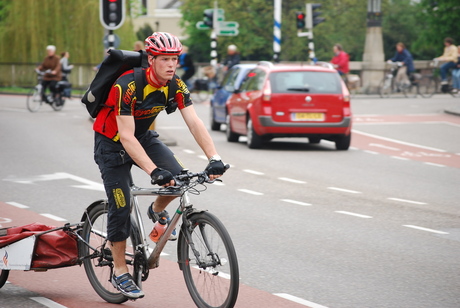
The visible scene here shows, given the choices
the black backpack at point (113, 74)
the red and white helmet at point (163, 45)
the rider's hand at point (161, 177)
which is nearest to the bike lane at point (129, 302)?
the rider's hand at point (161, 177)

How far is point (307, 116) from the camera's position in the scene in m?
17.1

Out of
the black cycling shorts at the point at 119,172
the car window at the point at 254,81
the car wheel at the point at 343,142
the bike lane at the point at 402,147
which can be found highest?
the black cycling shorts at the point at 119,172

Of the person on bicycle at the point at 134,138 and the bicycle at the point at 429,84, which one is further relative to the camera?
the bicycle at the point at 429,84

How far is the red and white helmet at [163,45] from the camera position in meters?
5.51

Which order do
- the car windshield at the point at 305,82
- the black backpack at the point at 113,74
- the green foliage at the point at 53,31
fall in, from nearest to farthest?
1. the black backpack at the point at 113,74
2. the car windshield at the point at 305,82
3. the green foliage at the point at 53,31

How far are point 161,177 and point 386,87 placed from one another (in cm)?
3106

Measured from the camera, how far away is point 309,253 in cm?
793

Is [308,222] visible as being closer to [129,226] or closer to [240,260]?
[240,260]

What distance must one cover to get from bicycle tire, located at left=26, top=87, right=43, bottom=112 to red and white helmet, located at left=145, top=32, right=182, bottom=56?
71.6 feet

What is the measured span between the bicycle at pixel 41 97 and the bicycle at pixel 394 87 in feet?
43.0

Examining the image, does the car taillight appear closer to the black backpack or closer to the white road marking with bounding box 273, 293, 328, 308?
the white road marking with bounding box 273, 293, 328, 308

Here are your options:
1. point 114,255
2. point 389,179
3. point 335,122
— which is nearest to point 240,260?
point 114,255

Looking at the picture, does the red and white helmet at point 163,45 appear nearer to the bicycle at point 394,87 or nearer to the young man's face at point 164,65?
the young man's face at point 164,65

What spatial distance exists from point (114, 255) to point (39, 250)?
24.0 inches
